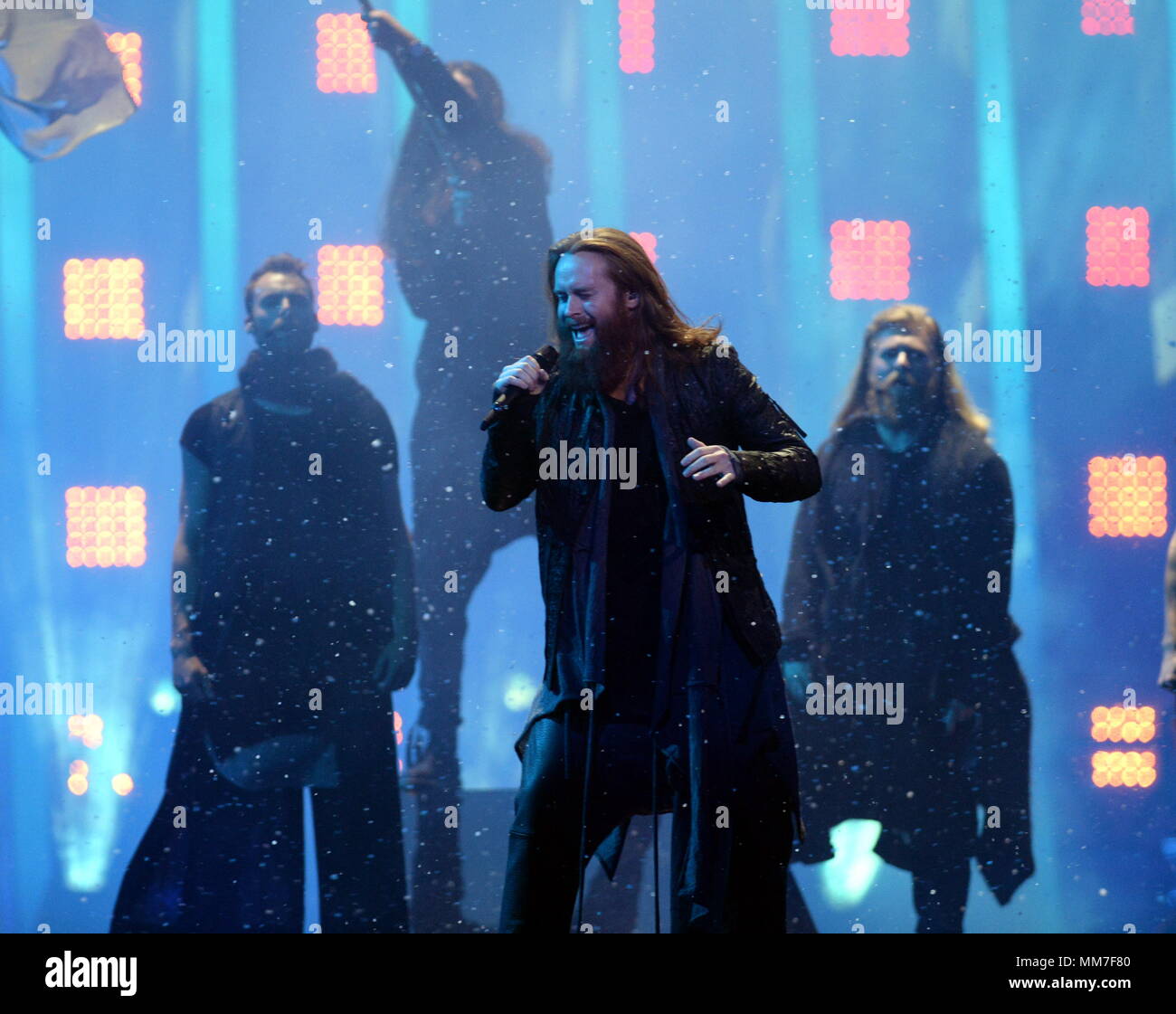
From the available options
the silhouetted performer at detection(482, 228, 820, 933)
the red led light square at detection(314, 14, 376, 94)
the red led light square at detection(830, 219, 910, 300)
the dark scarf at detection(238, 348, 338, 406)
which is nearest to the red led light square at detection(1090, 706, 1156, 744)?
the silhouetted performer at detection(482, 228, 820, 933)

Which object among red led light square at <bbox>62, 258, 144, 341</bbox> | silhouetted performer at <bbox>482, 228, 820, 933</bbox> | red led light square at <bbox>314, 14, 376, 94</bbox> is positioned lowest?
silhouetted performer at <bbox>482, 228, 820, 933</bbox>

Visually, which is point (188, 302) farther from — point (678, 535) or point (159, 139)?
point (678, 535)

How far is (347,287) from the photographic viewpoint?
3.13m

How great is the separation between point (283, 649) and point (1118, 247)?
2.32 metres

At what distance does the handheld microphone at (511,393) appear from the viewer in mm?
2473

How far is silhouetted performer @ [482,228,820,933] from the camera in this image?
8.22ft

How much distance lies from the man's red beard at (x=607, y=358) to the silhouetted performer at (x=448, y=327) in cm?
55

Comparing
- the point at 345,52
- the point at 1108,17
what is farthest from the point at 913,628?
the point at 345,52

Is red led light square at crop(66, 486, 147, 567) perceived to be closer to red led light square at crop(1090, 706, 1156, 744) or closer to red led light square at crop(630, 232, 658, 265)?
red led light square at crop(630, 232, 658, 265)

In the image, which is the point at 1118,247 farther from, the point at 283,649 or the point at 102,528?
the point at 102,528

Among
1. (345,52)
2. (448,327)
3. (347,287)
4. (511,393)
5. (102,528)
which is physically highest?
(345,52)

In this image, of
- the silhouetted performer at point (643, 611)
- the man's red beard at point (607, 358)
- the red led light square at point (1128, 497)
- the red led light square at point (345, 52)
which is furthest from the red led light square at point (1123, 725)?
the red led light square at point (345, 52)

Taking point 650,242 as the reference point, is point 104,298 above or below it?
below

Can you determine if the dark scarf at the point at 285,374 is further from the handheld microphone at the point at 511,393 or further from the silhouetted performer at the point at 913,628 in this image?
the silhouetted performer at the point at 913,628
